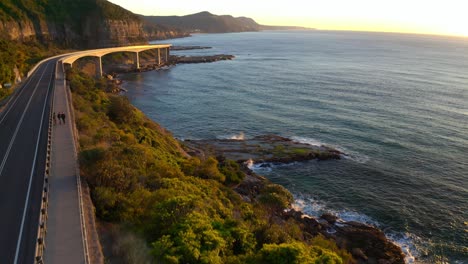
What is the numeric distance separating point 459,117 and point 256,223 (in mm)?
66523

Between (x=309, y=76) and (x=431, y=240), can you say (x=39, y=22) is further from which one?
(x=431, y=240)

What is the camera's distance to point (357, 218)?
36.2 m

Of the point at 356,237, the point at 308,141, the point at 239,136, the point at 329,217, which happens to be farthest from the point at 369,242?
the point at 239,136

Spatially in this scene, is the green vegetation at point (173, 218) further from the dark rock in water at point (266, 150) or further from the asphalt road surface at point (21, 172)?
the dark rock in water at point (266, 150)

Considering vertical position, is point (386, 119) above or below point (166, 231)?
below

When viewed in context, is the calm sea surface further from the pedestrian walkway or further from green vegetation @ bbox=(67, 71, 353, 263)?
the pedestrian walkway

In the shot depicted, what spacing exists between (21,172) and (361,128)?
5638 cm

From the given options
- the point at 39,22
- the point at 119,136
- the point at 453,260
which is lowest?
the point at 453,260

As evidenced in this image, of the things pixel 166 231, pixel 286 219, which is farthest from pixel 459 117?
pixel 166 231

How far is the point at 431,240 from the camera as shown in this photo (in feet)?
107

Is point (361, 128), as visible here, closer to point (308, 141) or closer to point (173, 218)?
point (308, 141)

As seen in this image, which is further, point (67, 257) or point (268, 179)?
point (268, 179)

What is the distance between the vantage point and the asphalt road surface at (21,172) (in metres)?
16.0

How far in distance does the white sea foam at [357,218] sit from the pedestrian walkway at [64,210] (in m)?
24.7
